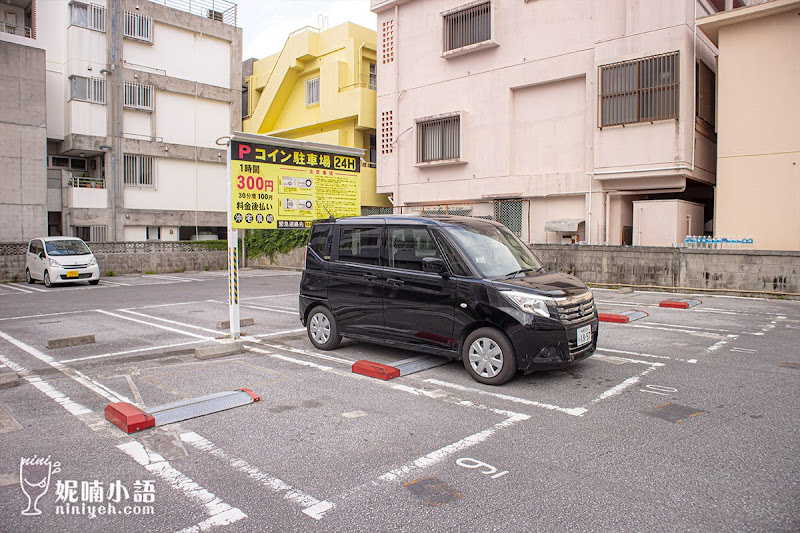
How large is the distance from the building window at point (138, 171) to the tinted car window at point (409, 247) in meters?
25.1

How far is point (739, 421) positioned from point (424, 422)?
2.92 m

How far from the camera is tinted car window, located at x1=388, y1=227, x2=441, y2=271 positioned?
23.0 feet

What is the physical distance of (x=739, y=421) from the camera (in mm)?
5062

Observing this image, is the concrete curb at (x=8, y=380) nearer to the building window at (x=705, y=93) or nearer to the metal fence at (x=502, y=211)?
the metal fence at (x=502, y=211)

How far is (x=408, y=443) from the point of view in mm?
4613

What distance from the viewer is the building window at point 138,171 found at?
28.0m

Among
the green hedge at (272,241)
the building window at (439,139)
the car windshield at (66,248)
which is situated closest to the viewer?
the car windshield at (66,248)

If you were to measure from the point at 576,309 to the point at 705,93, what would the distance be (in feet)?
52.3

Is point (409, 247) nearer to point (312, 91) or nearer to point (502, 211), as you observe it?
point (502, 211)

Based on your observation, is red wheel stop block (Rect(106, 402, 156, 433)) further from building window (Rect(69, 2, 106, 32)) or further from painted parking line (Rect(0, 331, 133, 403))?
building window (Rect(69, 2, 106, 32))

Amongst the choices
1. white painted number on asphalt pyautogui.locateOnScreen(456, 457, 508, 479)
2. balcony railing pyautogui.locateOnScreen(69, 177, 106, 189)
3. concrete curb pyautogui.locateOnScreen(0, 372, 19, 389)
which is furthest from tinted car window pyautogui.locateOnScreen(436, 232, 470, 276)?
balcony railing pyautogui.locateOnScreen(69, 177, 106, 189)

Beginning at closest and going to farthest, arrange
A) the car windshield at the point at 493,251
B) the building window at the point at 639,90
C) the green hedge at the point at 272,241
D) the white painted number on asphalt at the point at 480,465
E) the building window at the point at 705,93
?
the white painted number on asphalt at the point at 480,465 → the car windshield at the point at 493,251 → the building window at the point at 639,90 → the building window at the point at 705,93 → the green hedge at the point at 272,241

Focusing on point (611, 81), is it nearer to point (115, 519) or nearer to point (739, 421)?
point (739, 421)

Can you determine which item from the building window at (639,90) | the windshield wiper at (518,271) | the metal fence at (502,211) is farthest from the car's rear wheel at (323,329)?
the building window at (639,90)
